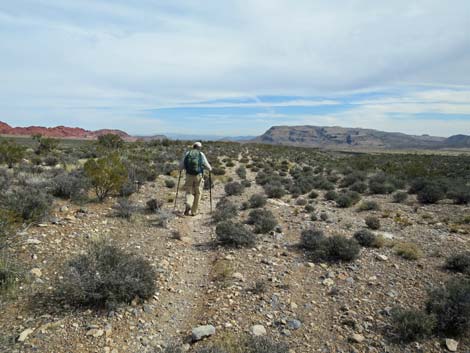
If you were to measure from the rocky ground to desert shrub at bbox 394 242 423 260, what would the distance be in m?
0.15

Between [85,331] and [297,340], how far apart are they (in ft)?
10.7

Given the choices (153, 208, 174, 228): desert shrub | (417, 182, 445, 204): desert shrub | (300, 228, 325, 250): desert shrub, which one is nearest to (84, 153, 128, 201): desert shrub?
(153, 208, 174, 228): desert shrub

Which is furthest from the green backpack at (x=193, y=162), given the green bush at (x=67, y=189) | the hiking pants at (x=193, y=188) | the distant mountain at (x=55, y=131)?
the distant mountain at (x=55, y=131)

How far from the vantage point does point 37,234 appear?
703 centimetres

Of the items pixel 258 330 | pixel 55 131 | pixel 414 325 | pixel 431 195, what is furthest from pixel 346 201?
pixel 55 131

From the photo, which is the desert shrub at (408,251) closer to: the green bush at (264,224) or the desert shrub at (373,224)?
the desert shrub at (373,224)

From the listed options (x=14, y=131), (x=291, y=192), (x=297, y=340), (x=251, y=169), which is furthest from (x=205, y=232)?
(x=14, y=131)

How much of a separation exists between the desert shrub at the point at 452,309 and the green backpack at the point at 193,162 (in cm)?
743

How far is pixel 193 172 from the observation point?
10.5 meters

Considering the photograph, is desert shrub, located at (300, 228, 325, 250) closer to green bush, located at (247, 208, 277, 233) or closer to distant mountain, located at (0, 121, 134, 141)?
green bush, located at (247, 208, 277, 233)

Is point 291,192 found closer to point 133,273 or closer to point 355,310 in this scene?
point 355,310

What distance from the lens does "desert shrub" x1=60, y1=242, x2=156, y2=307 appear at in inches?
196

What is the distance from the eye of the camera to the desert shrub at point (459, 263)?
22.7 ft

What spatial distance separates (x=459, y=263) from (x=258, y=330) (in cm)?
529
